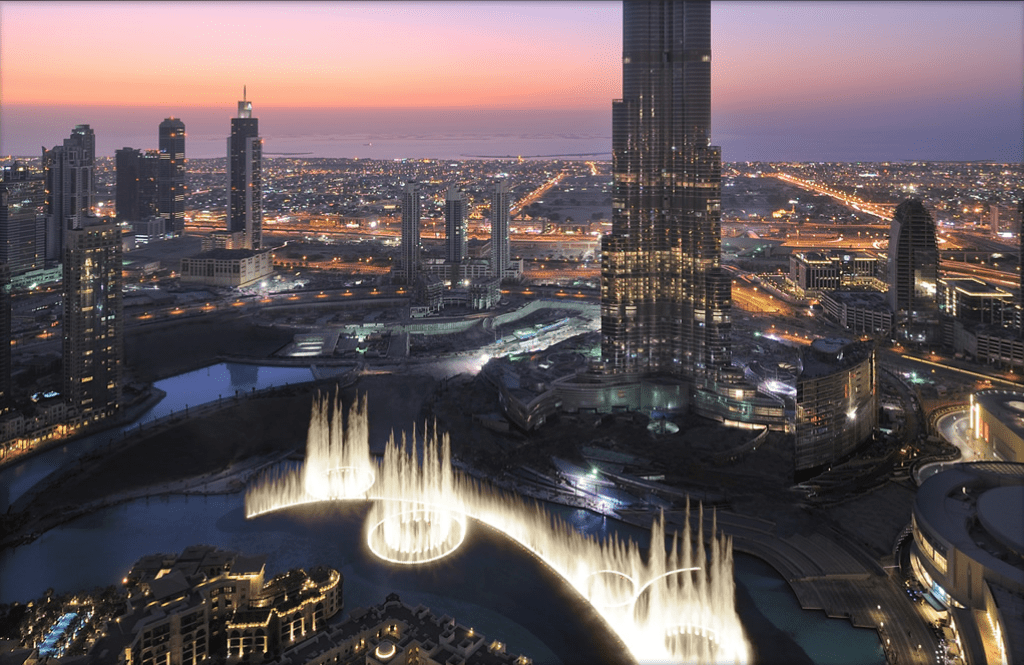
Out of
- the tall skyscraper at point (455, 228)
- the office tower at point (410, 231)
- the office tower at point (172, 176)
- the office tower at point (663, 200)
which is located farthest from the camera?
the office tower at point (172, 176)

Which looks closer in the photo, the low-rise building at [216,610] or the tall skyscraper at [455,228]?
the low-rise building at [216,610]

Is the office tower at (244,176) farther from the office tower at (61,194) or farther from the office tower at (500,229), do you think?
the office tower at (500,229)

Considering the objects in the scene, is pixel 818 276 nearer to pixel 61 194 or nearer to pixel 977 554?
pixel 977 554

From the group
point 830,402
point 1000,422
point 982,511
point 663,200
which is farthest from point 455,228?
point 982,511

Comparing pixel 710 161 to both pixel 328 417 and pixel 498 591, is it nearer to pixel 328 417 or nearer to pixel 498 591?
pixel 328 417

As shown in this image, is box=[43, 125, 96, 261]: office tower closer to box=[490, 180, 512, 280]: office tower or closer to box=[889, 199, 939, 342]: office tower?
box=[490, 180, 512, 280]: office tower

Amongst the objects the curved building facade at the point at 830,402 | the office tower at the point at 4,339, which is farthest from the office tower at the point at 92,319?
the curved building facade at the point at 830,402
